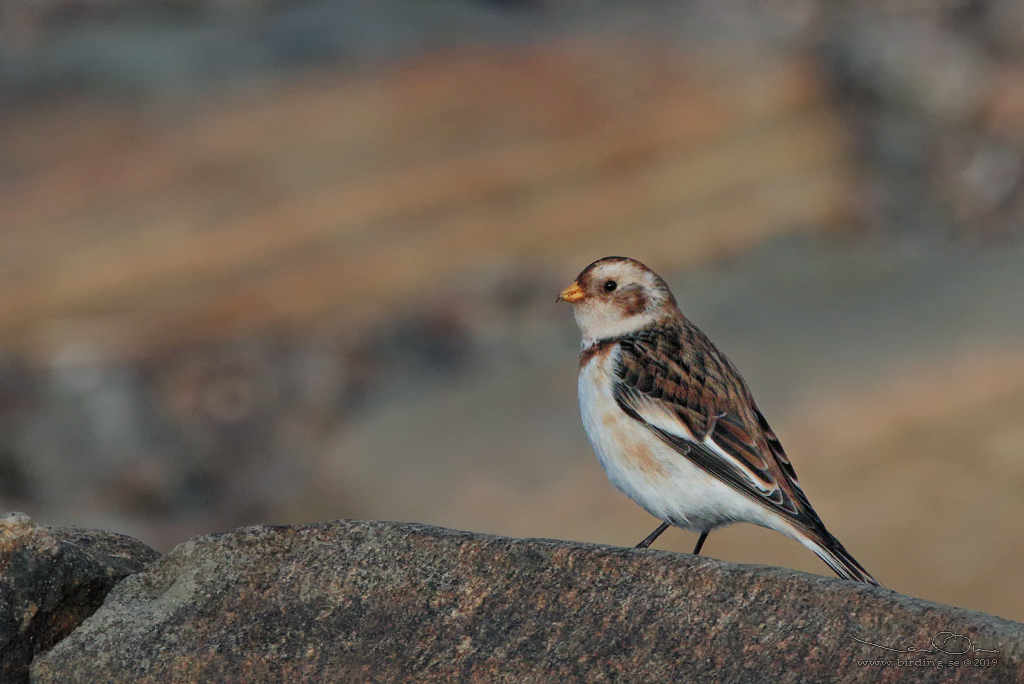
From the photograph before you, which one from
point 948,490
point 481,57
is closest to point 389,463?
point 948,490

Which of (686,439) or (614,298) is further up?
(614,298)

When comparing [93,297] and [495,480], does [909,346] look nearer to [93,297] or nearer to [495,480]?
[495,480]

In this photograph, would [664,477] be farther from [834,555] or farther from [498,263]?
[498,263]

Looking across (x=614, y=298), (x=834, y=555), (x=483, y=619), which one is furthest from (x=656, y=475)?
(x=483, y=619)

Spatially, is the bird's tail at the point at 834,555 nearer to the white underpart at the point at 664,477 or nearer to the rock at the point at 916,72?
the white underpart at the point at 664,477

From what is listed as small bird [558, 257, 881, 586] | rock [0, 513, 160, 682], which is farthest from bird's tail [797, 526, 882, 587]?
rock [0, 513, 160, 682]

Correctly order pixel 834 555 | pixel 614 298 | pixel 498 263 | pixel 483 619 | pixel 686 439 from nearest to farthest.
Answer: pixel 483 619 < pixel 834 555 < pixel 686 439 < pixel 614 298 < pixel 498 263

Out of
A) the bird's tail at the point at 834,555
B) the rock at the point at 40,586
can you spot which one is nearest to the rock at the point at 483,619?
the rock at the point at 40,586
